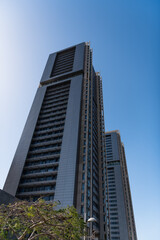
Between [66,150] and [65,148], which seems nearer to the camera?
[66,150]

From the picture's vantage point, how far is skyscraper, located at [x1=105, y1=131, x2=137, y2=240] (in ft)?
316

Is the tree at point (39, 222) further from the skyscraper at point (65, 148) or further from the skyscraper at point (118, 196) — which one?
the skyscraper at point (118, 196)

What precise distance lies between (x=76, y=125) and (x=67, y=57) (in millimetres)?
47225

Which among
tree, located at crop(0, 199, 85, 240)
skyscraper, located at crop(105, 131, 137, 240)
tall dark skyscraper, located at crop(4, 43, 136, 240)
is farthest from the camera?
skyscraper, located at crop(105, 131, 137, 240)

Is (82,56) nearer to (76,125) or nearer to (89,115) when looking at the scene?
(89,115)

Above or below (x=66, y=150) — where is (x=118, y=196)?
above

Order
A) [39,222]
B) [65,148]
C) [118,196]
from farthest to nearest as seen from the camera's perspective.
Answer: [118,196], [65,148], [39,222]

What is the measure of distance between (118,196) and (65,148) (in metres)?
72.7

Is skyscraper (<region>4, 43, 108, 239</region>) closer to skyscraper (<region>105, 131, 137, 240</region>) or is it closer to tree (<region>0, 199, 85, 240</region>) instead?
tree (<region>0, 199, 85, 240</region>)

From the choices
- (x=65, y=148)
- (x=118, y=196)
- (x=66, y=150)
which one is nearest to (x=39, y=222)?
(x=66, y=150)

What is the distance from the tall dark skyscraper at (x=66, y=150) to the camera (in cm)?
4488

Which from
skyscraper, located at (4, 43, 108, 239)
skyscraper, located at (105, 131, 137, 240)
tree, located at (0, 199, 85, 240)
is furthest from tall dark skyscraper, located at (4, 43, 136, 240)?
skyscraper, located at (105, 131, 137, 240)

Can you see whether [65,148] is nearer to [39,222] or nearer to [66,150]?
[66,150]

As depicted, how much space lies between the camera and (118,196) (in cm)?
10612
